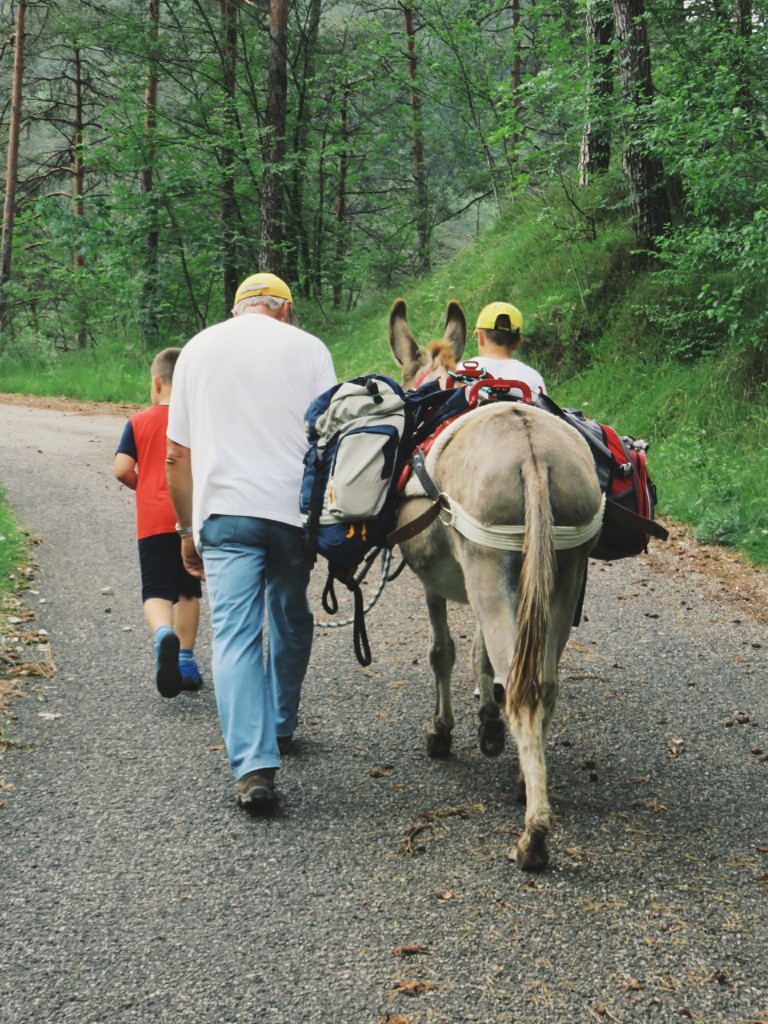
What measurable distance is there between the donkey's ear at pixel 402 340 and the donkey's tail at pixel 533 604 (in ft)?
6.87

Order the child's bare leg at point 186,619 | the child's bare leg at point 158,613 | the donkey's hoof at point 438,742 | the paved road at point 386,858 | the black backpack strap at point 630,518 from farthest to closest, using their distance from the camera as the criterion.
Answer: the child's bare leg at point 186,619 → the child's bare leg at point 158,613 → the donkey's hoof at point 438,742 → the black backpack strap at point 630,518 → the paved road at point 386,858

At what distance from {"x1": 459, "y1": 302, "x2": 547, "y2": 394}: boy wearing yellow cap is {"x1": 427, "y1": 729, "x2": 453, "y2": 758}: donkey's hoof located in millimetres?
1917

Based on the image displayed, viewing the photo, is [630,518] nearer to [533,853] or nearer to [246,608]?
[533,853]

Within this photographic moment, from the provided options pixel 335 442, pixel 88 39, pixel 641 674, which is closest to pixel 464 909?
pixel 335 442

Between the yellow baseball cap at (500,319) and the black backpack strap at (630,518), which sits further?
the yellow baseball cap at (500,319)

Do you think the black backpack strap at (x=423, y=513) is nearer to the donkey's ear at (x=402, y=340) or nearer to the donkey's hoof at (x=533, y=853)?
the donkey's hoof at (x=533, y=853)

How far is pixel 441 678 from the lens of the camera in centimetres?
455

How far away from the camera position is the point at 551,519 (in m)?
3.44

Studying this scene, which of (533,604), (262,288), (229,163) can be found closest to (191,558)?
(262,288)

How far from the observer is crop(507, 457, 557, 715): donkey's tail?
11.0 ft

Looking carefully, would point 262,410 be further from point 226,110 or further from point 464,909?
point 226,110

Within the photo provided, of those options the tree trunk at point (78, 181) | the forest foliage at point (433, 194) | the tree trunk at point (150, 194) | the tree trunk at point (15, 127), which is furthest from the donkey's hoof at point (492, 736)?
the tree trunk at point (15, 127)

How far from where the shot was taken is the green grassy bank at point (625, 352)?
9.34 metres

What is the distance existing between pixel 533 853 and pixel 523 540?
3.62ft
